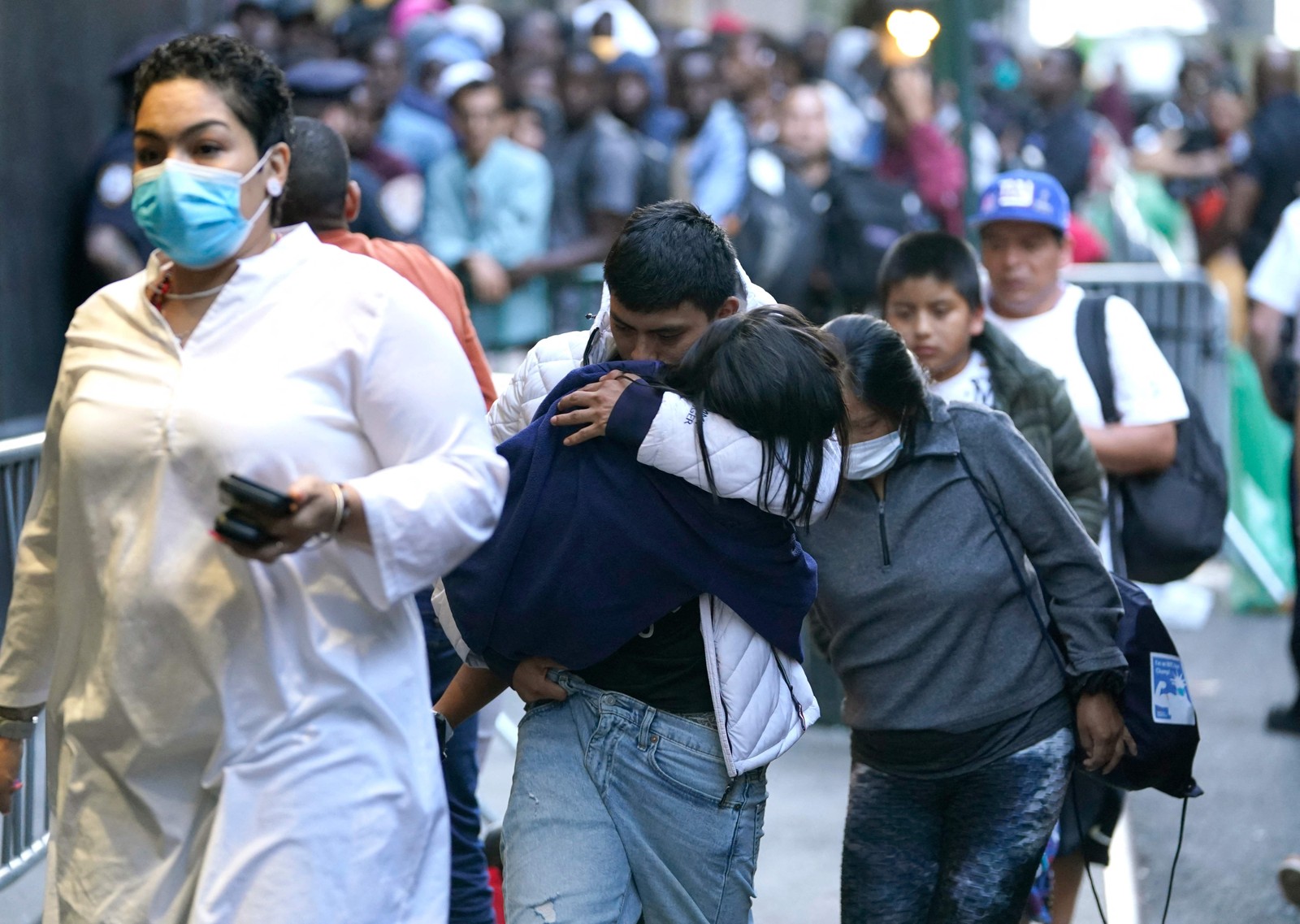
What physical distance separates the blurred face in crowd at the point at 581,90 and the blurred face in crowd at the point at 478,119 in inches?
52.8

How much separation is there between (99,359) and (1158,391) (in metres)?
3.28

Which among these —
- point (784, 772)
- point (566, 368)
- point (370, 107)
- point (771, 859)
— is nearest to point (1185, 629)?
point (784, 772)

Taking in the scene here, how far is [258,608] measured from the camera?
9.09 ft

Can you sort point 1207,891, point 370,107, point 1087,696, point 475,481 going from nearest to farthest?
1. point 475,481
2. point 1087,696
3. point 1207,891
4. point 370,107

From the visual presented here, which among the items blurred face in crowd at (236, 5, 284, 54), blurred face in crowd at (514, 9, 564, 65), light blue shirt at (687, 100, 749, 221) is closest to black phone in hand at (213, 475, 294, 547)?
light blue shirt at (687, 100, 749, 221)

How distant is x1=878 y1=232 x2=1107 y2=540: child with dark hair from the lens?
466 cm

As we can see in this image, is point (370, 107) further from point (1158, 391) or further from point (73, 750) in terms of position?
point (73, 750)

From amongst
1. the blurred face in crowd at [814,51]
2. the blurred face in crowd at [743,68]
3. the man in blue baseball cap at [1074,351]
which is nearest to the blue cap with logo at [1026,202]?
the man in blue baseball cap at [1074,351]

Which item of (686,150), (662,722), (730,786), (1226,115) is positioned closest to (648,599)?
(662,722)

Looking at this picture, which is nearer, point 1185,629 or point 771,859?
point 771,859

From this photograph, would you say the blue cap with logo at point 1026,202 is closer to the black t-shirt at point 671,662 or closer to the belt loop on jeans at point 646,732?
the black t-shirt at point 671,662

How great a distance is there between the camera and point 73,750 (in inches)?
114

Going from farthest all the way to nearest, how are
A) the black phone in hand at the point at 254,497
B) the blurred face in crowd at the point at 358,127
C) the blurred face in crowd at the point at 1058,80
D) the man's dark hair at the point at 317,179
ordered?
1. the blurred face in crowd at the point at 1058,80
2. the blurred face in crowd at the point at 358,127
3. the man's dark hair at the point at 317,179
4. the black phone in hand at the point at 254,497

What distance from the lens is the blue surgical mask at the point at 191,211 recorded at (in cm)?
284
